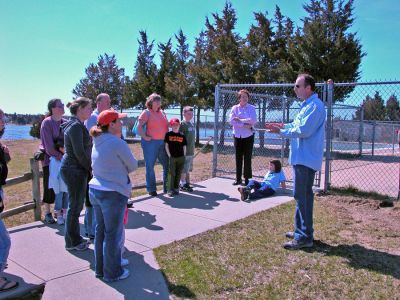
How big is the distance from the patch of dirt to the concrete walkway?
102cm

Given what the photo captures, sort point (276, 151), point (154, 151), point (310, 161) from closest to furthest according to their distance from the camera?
point (310, 161)
point (154, 151)
point (276, 151)

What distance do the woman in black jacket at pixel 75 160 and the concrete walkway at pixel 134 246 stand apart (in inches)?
21.4

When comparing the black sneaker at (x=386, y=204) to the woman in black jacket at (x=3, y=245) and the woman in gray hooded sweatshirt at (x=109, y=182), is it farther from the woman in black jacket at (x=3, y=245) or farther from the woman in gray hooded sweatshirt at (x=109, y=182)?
the woman in black jacket at (x=3, y=245)

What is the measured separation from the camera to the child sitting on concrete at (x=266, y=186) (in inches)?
297

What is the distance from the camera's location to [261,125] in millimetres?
14328

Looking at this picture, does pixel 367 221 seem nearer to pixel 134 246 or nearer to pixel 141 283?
pixel 134 246

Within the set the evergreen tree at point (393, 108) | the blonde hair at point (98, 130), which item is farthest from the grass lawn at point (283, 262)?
the evergreen tree at point (393, 108)

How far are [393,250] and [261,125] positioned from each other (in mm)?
9550

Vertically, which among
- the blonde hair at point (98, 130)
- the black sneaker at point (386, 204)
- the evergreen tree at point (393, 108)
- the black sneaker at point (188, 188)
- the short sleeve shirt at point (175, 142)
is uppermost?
the evergreen tree at point (393, 108)

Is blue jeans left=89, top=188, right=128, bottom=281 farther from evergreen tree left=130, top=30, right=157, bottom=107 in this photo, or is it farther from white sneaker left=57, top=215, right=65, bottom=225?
evergreen tree left=130, top=30, right=157, bottom=107

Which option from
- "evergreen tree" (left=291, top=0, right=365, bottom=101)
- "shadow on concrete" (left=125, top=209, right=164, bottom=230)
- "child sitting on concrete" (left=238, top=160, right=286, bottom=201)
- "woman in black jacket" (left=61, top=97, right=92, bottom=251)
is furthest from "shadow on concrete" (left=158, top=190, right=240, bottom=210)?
"evergreen tree" (left=291, top=0, right=365, bottom=101)

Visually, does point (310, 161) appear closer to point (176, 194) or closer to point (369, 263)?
point (369, 263)

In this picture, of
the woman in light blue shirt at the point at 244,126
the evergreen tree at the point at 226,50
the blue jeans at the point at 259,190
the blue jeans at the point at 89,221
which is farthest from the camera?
the evergreen tree at the point at 226,50

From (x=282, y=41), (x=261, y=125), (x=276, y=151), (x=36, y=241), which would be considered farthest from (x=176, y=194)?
(x=282, y=41)
